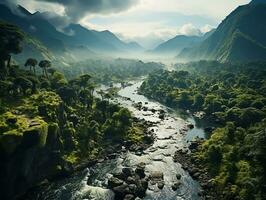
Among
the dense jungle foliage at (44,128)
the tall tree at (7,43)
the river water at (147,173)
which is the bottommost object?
the river water at (147,173)

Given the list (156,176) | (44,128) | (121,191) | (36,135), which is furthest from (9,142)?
(156,176)

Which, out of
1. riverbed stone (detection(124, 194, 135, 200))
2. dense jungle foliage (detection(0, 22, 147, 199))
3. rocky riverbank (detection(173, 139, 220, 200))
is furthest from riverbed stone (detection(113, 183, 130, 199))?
dense jungle foliage (detection(0, 22, 147, 199))

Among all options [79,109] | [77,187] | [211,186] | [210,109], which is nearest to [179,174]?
[211,186]

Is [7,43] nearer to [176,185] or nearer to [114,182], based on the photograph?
[114,182]

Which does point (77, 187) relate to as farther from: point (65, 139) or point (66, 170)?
point (65, 139)

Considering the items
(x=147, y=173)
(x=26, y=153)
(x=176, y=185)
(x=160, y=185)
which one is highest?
(x=26, y=153)

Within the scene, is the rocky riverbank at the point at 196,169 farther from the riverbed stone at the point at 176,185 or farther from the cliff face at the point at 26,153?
the cliff face at the point at 26,153

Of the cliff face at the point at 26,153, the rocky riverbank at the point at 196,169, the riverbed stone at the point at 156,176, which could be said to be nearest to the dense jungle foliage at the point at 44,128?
the cliff face at the point at 26,153

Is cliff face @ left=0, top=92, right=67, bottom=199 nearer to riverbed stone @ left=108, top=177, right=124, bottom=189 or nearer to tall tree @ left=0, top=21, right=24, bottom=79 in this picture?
riverbed stone @ left=108, top=177, right=124, bottom=189
